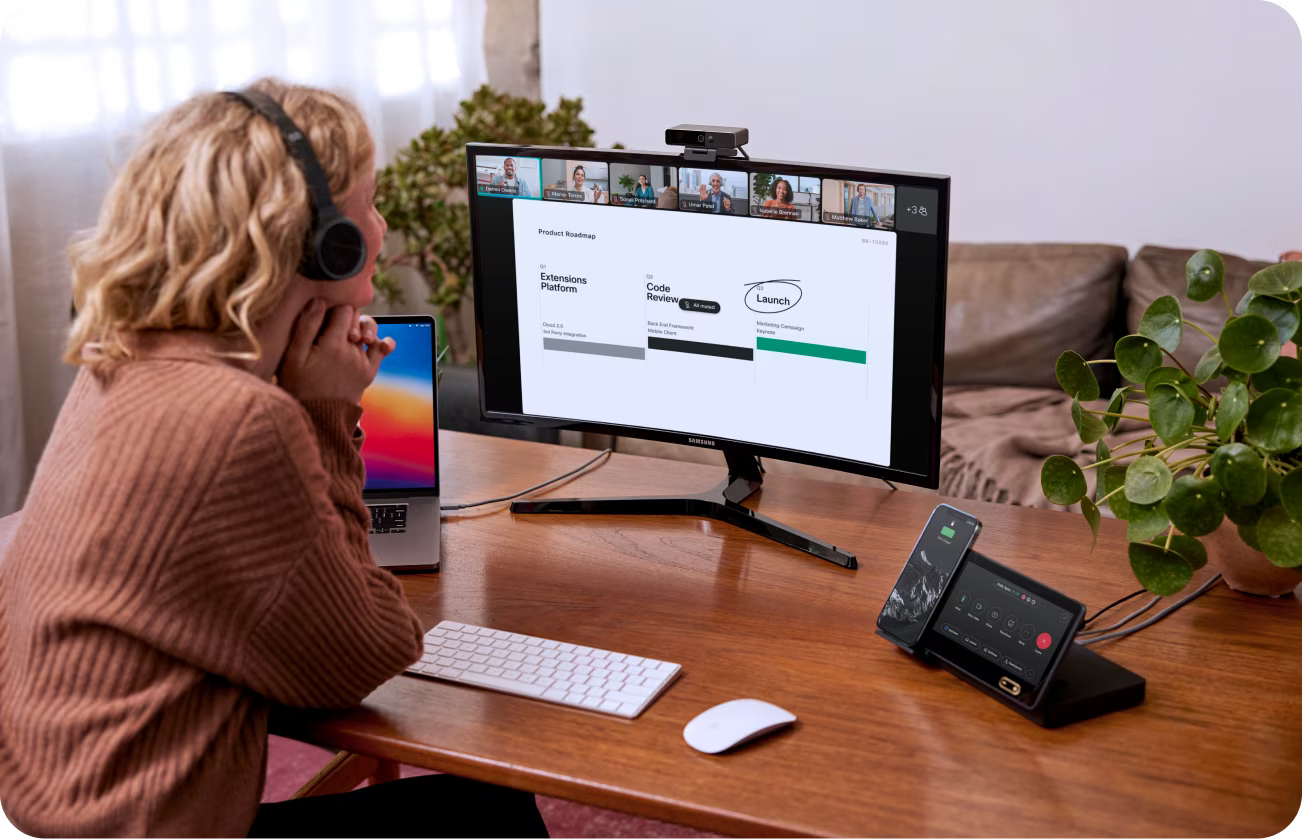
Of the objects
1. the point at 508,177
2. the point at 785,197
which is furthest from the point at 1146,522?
the point at 508,177

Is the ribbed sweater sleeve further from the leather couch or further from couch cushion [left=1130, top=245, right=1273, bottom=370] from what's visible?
couch cushion [left=1130, top=245, right=1273, bottom=370]

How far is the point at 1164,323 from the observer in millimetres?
1302

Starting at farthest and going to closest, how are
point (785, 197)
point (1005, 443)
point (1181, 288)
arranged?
point (1181, 288) < point (1005, 443) < point (785, 197)

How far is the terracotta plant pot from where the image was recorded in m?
1.34

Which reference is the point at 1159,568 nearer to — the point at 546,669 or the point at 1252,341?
the point at 1252,341

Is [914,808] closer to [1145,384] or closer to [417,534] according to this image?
[1145,384]

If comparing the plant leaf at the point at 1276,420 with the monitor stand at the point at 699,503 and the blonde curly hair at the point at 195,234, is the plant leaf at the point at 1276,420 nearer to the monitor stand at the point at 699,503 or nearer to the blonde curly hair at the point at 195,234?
the monitor stand at the point at 699,503

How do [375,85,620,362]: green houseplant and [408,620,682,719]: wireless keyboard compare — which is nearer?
[408,620,682,719]: wireless keyboard

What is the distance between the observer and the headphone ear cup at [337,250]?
1.06 metres

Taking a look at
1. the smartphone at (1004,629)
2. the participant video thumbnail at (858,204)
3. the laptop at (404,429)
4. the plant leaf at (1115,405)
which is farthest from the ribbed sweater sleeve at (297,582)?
the plant leaf at (1115,405)

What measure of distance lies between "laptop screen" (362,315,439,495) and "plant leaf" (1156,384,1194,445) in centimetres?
86

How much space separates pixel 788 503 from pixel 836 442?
0.18 m

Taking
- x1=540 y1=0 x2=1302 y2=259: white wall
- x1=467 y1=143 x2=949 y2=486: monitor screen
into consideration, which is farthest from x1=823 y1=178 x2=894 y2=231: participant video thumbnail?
x1=540 y1=0 x2=1302 y2=259: white wall

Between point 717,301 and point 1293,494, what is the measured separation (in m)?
0.67
